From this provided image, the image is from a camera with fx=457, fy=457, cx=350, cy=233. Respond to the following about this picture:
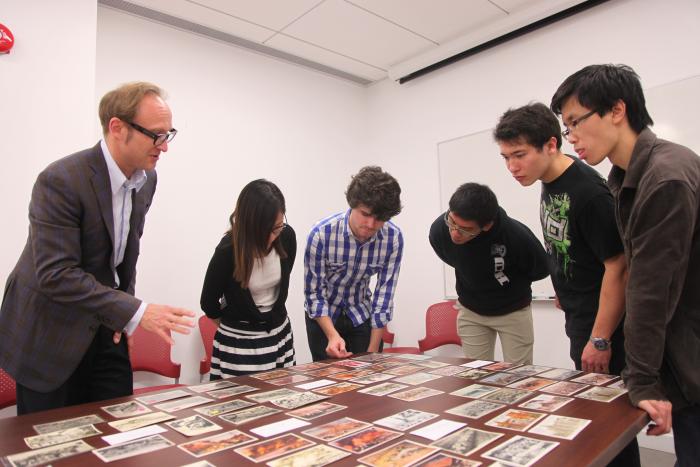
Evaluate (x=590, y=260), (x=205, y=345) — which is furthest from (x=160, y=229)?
(x=590, y=260)

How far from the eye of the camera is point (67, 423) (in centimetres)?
103

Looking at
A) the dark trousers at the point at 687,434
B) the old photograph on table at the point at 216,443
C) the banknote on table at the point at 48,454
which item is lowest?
the dark trousers at the point at 687,434

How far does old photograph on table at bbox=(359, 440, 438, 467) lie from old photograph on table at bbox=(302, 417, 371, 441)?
0.38 ft

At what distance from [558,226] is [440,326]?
2038mm

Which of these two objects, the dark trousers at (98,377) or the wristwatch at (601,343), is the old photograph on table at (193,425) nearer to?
the dark trousers at (98,377)

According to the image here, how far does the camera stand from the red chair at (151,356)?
269 cm

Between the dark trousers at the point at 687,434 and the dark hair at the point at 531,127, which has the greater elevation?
the dark hair at the point at 531,127

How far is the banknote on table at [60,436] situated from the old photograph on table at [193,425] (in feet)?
0.51

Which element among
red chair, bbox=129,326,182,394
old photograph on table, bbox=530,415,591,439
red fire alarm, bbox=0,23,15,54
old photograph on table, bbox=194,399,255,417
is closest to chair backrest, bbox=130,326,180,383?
red chair, bbox=129,326,182,394

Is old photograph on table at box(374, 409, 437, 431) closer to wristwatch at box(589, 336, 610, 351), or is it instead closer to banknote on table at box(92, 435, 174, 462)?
banknote on table at box(92, 435, 174, 462)

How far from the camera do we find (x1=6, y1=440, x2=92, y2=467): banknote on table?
2.66 feet

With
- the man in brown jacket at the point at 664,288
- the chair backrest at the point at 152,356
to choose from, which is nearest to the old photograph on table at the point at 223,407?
the man in brown jacket at the point at 664,288

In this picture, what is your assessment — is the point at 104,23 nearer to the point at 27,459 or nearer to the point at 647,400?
the point at 27,459

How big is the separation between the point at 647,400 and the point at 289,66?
3489mm
